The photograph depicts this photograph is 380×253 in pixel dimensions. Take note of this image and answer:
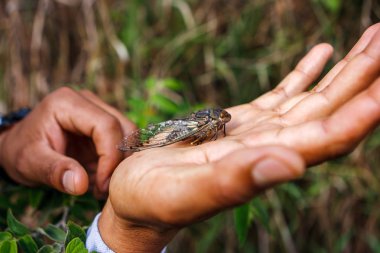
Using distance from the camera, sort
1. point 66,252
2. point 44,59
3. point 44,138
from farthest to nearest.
→ 1. point 44,59
2. point 44,138
3. point 66,252

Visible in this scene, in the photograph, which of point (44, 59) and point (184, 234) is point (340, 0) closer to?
point (184, 234)

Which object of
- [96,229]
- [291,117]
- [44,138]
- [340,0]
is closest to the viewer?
[291,117]

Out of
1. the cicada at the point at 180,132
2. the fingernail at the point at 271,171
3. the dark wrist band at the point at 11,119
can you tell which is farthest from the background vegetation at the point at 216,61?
the fingernail at the point at 271,171

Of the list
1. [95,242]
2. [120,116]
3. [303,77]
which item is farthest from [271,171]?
[120,116]

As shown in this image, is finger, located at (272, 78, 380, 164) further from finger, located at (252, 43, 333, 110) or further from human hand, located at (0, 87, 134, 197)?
human hand, located at (0, 87, 134, 197)

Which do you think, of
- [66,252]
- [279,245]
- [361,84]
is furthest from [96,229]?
[279,245]

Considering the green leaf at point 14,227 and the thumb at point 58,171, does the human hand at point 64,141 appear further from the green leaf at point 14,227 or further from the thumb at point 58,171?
the green leaf at point 14,227
